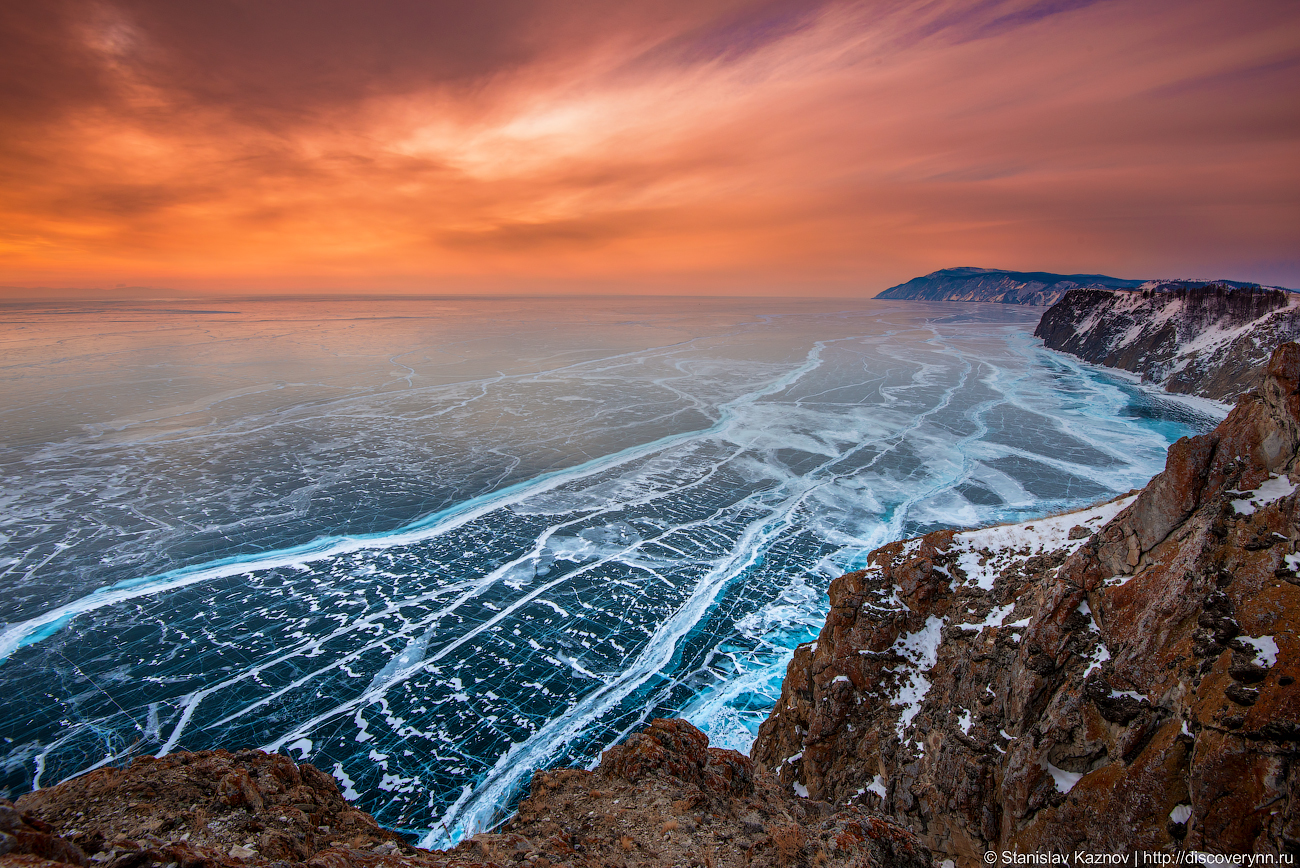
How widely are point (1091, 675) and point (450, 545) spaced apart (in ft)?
58.9

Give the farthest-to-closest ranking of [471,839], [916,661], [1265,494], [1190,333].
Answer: [1190,333], [916,661], [1265,494], [471,839]

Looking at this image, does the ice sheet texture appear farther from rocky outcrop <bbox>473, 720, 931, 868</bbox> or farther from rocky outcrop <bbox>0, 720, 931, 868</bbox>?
rocky outcrop <bbox>0, 720, 931, 868</bbox>

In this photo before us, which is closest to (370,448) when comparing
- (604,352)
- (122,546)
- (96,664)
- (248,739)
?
(122,546)

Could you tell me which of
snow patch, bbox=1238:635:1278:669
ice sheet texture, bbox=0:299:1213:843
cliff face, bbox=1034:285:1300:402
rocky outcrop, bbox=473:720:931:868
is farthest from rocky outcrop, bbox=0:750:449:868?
cliff face, bbox=1034:285:1300:402

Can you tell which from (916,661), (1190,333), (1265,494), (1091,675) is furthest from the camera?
(1190,333)

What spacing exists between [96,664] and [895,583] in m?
18.6

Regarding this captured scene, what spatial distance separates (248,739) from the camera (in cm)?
1112

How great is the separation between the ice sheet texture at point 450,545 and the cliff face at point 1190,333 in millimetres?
9004

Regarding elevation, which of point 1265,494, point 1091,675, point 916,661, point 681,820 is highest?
point 1265,494

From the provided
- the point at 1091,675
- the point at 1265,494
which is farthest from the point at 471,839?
the point at 1265,494

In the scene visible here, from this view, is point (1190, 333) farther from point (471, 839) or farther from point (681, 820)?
point (471, 839)

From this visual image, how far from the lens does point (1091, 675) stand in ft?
20.9

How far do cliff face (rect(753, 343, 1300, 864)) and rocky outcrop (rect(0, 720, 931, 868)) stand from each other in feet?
4.57

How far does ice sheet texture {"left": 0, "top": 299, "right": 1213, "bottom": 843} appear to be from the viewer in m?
11.7
